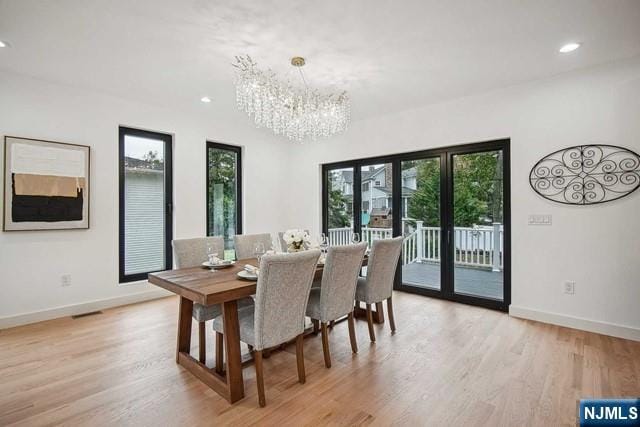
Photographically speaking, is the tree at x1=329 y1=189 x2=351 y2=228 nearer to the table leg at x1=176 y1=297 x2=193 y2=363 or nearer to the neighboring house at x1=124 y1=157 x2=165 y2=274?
the neighboring house at x1=124 y1=157 x2=165 y2=274

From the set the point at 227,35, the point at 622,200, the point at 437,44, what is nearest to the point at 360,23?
the point at 437,44

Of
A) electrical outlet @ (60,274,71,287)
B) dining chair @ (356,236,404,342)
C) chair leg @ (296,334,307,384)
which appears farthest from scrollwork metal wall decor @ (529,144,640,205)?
electrical outlet @ (60,274,71,287)

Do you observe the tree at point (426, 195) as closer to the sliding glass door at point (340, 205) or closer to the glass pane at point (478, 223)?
the glass pane at point (478, 223)

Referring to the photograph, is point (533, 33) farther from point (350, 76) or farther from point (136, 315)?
point (136, 315)

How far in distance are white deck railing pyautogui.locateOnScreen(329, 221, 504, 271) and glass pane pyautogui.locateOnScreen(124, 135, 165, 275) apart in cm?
339

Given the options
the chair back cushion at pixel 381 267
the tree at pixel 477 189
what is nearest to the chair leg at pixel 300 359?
the chair back cushion at pixel 381 267

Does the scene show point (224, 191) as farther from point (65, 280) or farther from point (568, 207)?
point (568, 207)

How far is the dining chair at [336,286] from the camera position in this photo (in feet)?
7.91

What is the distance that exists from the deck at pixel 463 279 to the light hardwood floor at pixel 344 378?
0.67 m

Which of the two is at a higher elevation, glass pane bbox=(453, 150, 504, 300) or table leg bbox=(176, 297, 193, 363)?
glass pane bbox=(453, 150, 504, 300)

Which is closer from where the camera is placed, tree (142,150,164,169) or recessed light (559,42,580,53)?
recessed light (559,42,580,53)

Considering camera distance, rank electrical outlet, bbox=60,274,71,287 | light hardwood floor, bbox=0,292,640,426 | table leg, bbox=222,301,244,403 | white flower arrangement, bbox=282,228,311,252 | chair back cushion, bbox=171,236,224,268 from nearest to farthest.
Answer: light hardwood floor, bbox=0,292,640,426 < table leg, bbox=222,301,244,403 < white flower arrangement, bbox=282,228,311,252 < chair back cushion, bbox=171,236,224,268 < electrical outlet, bbox=60,274,71,287

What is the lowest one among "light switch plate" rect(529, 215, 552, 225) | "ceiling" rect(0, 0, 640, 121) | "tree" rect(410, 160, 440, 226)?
"light switch plate" rect(529, 215, 552, 225)

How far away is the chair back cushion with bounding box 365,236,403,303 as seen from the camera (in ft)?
Result: 9.44
